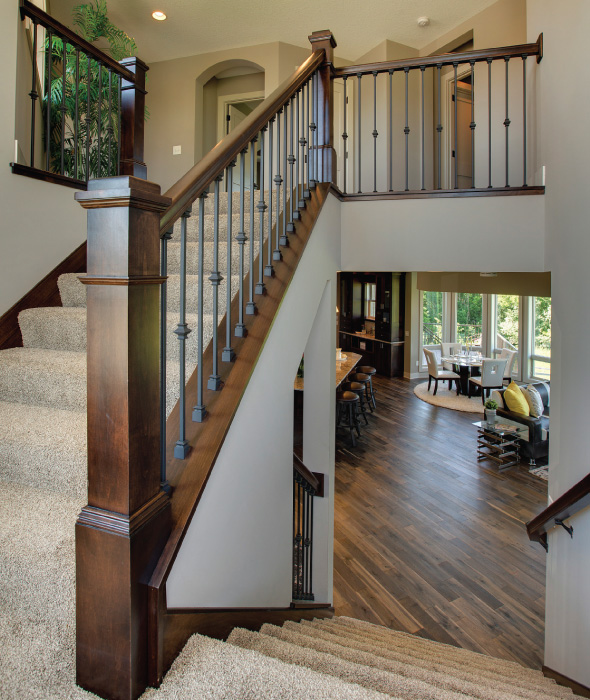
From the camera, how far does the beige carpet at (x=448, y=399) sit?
29.9 ft

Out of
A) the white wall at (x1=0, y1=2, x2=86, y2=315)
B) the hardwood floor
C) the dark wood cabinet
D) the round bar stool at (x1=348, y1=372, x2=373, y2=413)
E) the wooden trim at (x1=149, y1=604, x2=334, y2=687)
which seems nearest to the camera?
the wooden trim at (x1=149, y1=604, x2=334, y2=687)

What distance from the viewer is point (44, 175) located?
99.1 inches

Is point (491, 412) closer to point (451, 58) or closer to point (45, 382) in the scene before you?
point (451, 58)

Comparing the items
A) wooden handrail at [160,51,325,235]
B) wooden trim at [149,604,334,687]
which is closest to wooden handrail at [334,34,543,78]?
wooden handrail at [160,51,325,235]

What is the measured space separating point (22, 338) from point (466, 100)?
22.8 ft

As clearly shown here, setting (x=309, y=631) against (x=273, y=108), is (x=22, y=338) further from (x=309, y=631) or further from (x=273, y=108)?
(x=309, y=631)

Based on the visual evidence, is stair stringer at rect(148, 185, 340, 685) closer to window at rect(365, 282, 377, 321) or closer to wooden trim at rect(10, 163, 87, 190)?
wooden trim at rect(10, 163, 87, 190)

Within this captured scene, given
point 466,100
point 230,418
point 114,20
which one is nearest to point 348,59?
point 466,100

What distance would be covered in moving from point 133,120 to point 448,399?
9.10 meters

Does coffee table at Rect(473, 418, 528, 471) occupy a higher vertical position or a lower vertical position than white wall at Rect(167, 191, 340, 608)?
lower

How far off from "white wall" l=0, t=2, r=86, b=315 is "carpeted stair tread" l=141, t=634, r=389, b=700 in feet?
6.51

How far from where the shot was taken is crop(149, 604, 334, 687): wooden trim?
109cm

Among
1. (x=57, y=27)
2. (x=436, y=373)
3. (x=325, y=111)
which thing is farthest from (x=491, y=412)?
(x=57, y=27)

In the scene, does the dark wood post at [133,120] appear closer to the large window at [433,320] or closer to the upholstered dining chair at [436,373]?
the upholstered dining chair at [436,373]
